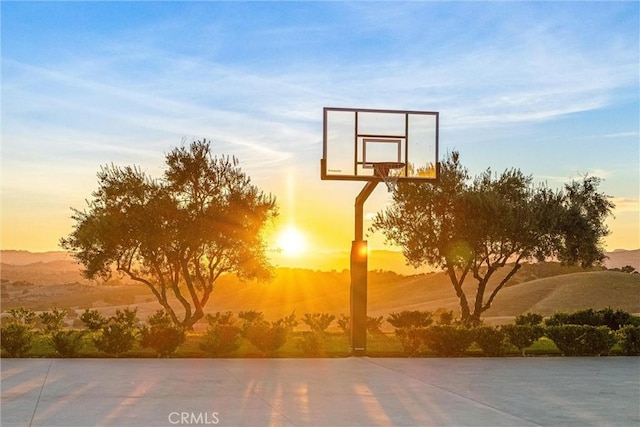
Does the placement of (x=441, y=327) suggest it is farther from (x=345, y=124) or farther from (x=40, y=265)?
(x=40, y=265)

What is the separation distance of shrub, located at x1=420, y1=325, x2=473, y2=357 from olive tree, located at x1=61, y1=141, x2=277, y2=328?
11399 mm

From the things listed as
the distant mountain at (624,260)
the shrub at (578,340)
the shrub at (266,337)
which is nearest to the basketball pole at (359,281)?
the shrub at (266,337)

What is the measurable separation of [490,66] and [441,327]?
8168mm

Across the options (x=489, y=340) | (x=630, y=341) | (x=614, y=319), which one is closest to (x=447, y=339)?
(x=489, y=340)

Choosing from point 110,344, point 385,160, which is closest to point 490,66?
point 385,160

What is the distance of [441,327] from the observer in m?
22.6

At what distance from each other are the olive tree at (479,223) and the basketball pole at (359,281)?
38.8 feet

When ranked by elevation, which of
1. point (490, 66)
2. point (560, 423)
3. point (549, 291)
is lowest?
point (560, 423)

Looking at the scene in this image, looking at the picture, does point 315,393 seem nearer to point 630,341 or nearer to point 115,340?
point 115,340

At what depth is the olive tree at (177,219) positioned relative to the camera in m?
31.5

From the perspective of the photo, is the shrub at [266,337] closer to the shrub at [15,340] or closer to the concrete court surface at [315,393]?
the concrete court surface at [315,393]

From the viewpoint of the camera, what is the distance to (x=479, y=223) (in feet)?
112

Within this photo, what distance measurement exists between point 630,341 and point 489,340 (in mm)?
4311

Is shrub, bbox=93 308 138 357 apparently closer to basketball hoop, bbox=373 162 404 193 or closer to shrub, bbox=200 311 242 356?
shrub, bbox=200 311 242 356
